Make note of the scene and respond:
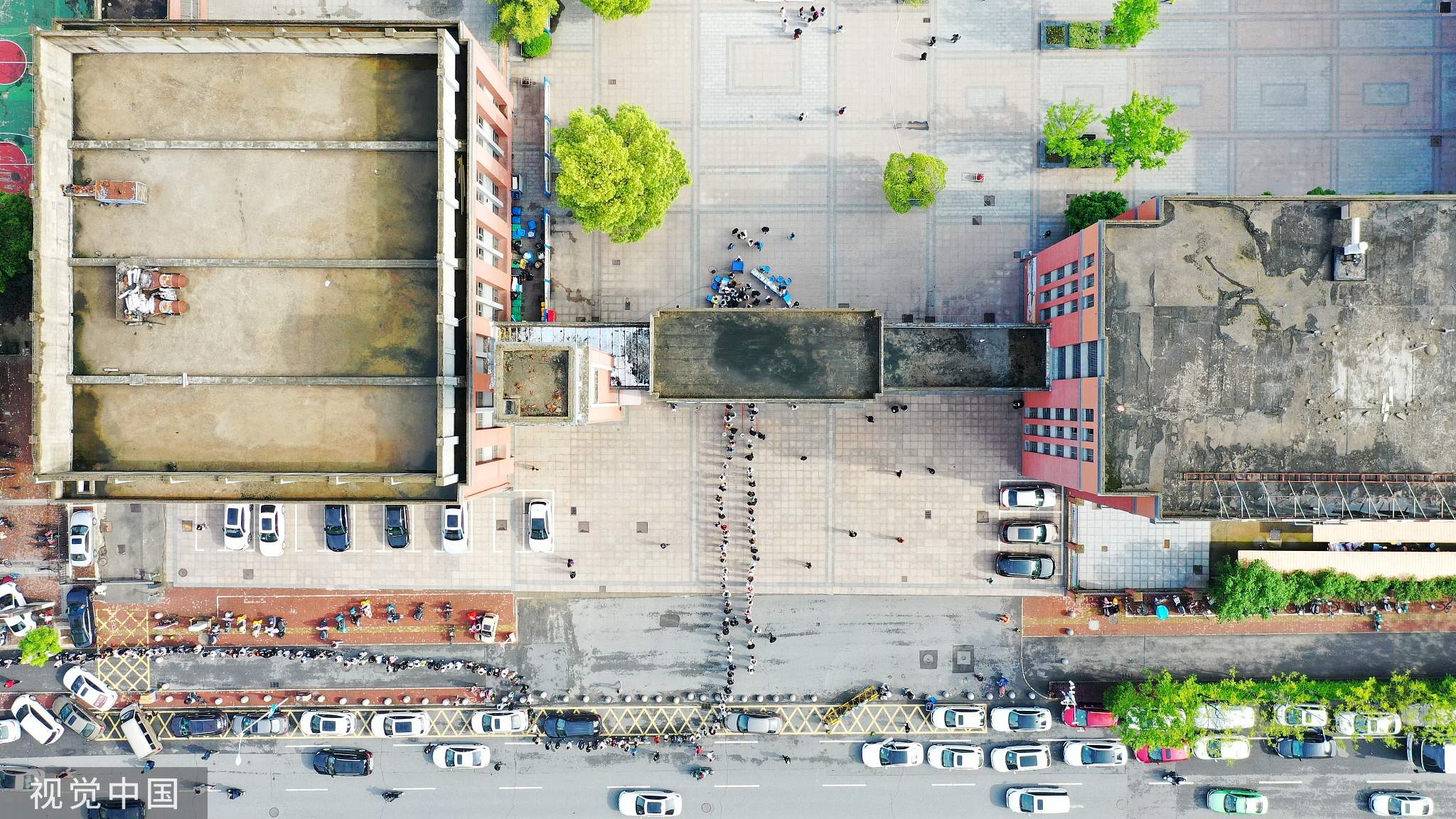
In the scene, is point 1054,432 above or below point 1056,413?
below

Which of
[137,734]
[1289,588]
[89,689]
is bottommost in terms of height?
[137,734]

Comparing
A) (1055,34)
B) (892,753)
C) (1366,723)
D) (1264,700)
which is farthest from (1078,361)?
(1366,723)

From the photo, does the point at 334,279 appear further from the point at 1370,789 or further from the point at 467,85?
the point at 1370,789

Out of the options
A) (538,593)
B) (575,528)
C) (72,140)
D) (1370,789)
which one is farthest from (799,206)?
(1370,789)

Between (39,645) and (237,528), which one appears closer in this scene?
(39,645)

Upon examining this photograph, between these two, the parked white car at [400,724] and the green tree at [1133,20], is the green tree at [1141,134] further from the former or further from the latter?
the parked white car at [400,724]

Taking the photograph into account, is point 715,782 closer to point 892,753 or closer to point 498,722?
point 892,753

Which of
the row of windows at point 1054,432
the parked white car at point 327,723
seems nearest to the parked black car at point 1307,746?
the row of windows at point 1054,432
